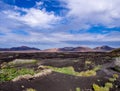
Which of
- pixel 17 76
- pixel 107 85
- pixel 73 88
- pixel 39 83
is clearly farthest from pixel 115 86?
pixel 17 76

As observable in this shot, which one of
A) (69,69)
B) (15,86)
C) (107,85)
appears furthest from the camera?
(69,69)

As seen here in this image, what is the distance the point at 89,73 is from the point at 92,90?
6.47 metres

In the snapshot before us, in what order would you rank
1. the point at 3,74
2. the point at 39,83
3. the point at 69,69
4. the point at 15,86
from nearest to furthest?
the point at 15,86 → the point at 39,83 → the point at 3,74 → the point at 69,69

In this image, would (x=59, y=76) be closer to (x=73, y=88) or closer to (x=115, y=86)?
(x=73, y=88)

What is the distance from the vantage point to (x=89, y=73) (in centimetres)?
3102

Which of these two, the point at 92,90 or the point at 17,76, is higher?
the point at 17,76

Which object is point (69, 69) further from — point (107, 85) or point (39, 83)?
point (39, 83)

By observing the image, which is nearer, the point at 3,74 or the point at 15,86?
the point at 15,86

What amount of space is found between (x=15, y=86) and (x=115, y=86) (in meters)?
11.8

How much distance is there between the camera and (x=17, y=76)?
2422 cm

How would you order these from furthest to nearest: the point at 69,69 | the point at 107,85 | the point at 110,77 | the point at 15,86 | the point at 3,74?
the point at 69,69, the point at 110,77, the point at 107,85, the point at 3,74, the point at 15,86

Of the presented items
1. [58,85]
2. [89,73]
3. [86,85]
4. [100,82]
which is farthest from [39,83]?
[89,73]

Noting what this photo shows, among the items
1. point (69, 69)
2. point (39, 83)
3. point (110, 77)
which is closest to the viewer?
point (39, 83)

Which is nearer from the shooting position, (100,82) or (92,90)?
(92,90)
